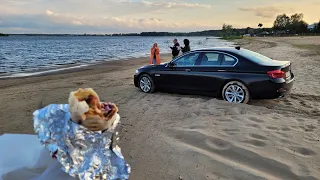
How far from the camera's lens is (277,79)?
727cm

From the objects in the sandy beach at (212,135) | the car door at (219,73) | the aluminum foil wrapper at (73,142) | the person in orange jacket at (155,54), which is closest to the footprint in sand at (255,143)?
the sandy beach at (212,135)

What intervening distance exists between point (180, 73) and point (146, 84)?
1293 millimetres

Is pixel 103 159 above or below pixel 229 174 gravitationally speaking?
above

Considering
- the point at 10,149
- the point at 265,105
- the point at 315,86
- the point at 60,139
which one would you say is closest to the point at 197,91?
the point at 265,105

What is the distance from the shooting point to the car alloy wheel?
9.48 meters

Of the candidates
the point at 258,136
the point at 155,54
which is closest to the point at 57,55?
the point at 155,54

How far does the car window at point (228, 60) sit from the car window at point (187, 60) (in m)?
0.87

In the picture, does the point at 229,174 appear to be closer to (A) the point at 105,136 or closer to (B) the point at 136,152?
(B) the point at 136,152

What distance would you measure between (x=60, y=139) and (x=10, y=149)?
1486mm

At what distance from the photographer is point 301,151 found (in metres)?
4.53

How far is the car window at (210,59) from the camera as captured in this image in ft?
27.2

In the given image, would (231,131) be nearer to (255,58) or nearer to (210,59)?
(255,58)

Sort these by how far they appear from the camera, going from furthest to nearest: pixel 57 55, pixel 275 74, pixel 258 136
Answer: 1. pixel 57 55
2. pixel 275 74
3. pixel 258 136

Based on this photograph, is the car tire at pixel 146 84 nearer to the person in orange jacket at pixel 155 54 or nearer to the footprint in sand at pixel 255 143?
the person in orange jacket at pixel 155 54
